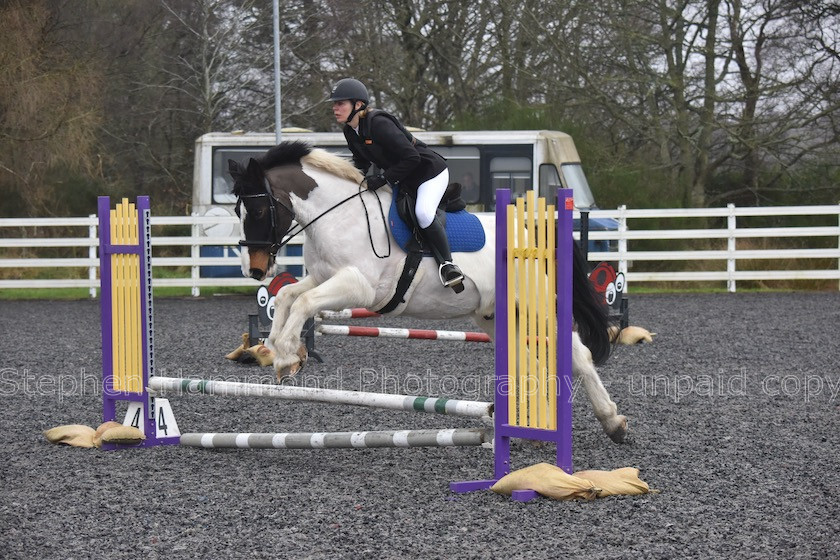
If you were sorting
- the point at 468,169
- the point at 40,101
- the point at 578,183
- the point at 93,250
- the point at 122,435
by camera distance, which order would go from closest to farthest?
1. the point at 122,435
2. the point at 93,250
3. the point at 578,183
4. the point at 468,169
5. the point at 40,101

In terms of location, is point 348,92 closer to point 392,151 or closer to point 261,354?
point 392,151

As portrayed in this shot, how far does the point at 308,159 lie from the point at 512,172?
1143 centimetres

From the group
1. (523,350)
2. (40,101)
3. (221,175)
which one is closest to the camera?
(523,350)

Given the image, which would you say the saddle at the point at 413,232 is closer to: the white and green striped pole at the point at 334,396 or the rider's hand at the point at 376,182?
the rider's hand at the point at 376,182

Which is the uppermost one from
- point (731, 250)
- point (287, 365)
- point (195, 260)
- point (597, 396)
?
point (731, 250)

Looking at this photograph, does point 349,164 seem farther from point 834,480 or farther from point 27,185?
point 27,185

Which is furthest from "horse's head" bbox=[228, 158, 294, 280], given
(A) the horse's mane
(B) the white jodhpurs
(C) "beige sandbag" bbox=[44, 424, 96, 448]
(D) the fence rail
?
(D) the fence rail

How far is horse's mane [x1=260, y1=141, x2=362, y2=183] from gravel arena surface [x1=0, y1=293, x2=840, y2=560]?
4.85 feet

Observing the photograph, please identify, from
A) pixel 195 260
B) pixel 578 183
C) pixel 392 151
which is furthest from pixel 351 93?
pixel 578 183

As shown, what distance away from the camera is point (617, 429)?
5219 mm

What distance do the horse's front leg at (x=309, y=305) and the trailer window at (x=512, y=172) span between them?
11692 millimetres

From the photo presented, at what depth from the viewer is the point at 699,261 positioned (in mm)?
17406

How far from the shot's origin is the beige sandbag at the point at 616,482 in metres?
4.24

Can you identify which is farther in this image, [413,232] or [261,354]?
[261,354]
